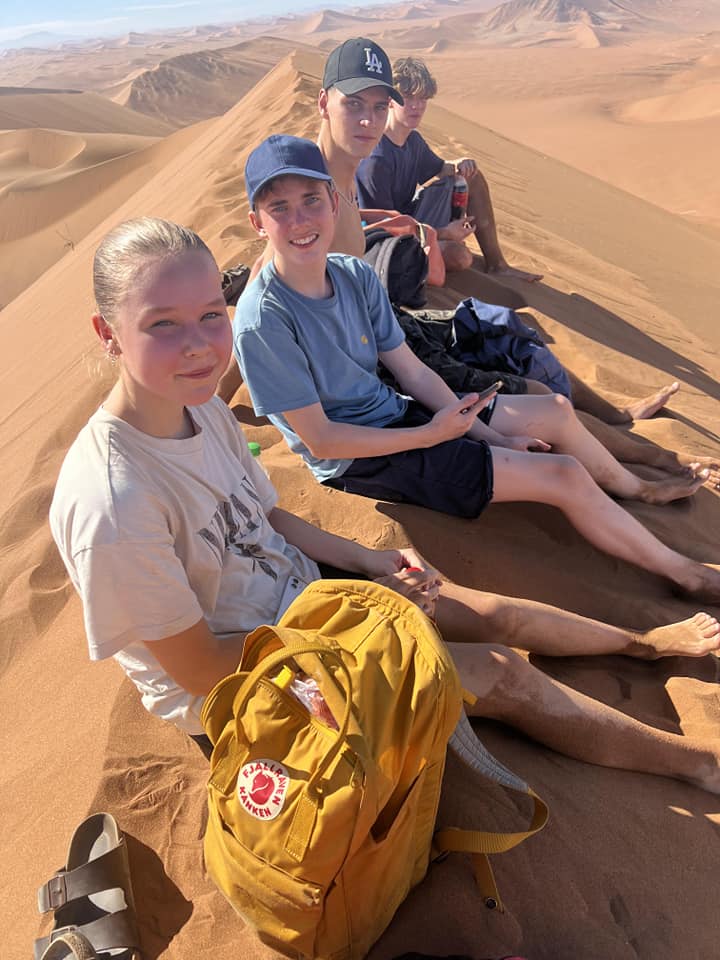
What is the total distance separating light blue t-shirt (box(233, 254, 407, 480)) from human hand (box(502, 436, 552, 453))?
0.43m

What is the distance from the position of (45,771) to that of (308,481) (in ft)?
4.72

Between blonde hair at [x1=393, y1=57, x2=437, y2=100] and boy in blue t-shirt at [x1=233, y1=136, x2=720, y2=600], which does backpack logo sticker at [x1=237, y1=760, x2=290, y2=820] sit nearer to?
boy in blue t-shirt at [x1=233, y1=136, x2=720, y2=600]

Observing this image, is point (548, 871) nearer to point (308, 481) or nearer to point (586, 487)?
point (586, 487)

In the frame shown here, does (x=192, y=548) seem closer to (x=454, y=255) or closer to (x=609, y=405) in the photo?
(x=609, y=405)

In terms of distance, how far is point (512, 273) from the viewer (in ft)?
18.2

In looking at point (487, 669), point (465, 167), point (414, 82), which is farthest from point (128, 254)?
point (465, 167)

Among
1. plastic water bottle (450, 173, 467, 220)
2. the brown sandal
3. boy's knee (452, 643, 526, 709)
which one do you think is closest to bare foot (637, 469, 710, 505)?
boy's knee (452, 643, 526, 709)

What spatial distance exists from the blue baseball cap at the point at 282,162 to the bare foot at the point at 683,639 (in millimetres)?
1884

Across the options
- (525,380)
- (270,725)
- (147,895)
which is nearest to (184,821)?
(147,895)

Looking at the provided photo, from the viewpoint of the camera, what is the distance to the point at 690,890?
1.80m

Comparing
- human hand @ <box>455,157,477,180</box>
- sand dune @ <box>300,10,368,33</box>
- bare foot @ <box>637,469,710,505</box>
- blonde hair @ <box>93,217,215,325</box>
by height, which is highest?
sand dune @ <box>300,10,368,33</box>

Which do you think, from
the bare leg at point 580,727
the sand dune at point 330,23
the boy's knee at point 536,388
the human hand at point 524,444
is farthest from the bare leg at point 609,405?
the sand dune at point 330,23

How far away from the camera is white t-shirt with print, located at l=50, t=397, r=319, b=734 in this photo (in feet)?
4.99

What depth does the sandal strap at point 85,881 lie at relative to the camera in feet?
5.69
